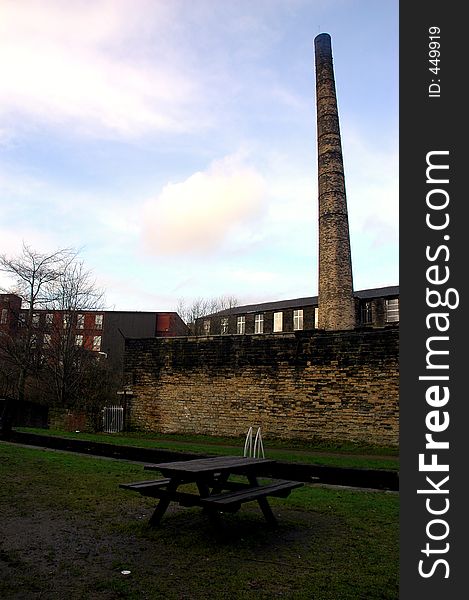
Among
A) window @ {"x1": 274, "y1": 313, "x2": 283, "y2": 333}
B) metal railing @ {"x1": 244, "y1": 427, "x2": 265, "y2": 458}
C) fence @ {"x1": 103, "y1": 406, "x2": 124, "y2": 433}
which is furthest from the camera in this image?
window @ {"x1": 274, "y1": 313, "x2": 283, "y2": 333}

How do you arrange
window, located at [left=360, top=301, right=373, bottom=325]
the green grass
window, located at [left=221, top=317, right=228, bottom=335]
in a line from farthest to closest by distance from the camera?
window, located at [left=221, top=317, right=228, bottom=335]
window, located at [left=360, top=301, right=373, bottom=325]
the green grass

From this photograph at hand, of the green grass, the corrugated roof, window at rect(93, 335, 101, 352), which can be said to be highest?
the corrugated roof

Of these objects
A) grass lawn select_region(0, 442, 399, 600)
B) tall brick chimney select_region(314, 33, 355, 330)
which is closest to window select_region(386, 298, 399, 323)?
tall brick chimney select_region(314, 33, 355, 330)

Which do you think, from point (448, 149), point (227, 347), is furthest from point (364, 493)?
point (227, 347)

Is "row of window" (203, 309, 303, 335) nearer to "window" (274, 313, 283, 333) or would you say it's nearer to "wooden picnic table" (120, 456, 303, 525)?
"window" (274, 313, 283, 333)

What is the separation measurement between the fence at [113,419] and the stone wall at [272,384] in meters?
0.73

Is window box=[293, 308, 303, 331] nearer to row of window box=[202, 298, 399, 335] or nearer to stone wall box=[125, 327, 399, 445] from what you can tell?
row of window box=[202, 298, 399, 335]

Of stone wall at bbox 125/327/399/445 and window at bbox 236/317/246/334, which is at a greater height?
window at bbox 236/317/246/334

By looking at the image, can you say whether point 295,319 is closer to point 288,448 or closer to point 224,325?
point 224,325

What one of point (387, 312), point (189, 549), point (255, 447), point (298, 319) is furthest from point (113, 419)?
point (298, 319)

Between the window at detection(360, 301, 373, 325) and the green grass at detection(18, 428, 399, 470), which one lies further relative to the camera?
the window at detection(360, 301, 373, 325)

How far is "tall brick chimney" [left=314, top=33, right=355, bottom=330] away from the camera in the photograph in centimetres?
1766

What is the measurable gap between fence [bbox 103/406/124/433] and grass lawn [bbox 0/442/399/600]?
1156 centimetres

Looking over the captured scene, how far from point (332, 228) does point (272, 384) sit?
6.19 meters
